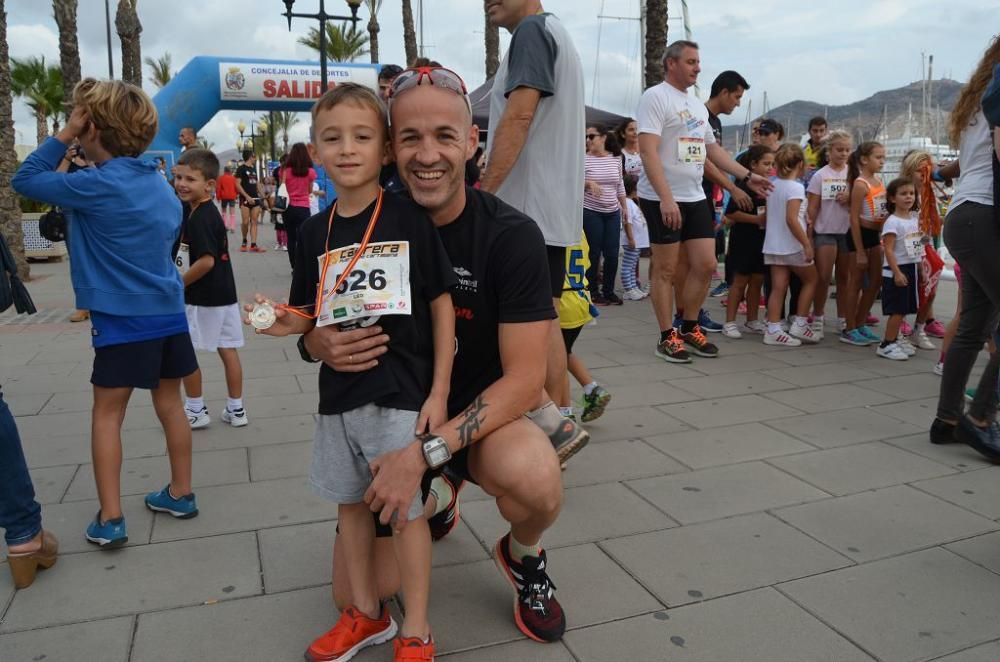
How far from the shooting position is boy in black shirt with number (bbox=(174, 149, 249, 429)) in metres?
4.06

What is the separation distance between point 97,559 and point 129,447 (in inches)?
51.5

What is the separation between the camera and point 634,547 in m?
2.88

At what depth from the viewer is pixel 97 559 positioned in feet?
9.30

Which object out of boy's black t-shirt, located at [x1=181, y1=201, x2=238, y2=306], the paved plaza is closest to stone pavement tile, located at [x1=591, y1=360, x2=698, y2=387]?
the paved plaza

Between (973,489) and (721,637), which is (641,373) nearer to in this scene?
(973,489)

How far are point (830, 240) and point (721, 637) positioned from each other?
208 inches

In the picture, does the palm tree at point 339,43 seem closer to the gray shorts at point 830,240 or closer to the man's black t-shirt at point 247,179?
the man's black t-shirt at point 247,179

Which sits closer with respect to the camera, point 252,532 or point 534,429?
point 534,429

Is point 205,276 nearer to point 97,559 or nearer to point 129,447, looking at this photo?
point 129,447

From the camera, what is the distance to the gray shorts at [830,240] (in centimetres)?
679

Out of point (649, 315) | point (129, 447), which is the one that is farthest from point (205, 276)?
point (649, 315)

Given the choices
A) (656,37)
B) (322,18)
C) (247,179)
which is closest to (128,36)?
(247,179)

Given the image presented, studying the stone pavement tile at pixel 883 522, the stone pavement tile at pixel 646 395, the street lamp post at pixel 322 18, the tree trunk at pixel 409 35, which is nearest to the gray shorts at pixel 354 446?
the stone pavement tile at pixel 883 522

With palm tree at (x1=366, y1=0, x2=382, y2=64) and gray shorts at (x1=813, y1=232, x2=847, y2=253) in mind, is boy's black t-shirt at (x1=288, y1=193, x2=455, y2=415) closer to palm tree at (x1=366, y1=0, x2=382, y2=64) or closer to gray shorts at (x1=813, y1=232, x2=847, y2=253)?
gray shorts at (x1=813, y1=232, x2=847, y2=253)
